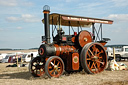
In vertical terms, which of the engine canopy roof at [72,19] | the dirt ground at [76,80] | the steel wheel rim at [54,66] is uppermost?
the engine canopy roof at [72,19]

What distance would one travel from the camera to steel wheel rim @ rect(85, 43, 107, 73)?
33.8 feet

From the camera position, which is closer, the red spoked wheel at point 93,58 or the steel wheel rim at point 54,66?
the steel wheel rim at point 54,66

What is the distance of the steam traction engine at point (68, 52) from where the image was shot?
30.8 feet

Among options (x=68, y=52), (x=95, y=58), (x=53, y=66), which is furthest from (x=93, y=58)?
(x=53, y=66)

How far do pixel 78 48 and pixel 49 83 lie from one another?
349 cm

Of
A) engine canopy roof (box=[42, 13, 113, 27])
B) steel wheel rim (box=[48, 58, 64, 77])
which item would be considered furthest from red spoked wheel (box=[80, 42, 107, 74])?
engine canopy roof (box=[42, 13, 113, 27])

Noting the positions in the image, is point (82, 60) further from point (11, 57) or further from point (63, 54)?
point (11, 57)

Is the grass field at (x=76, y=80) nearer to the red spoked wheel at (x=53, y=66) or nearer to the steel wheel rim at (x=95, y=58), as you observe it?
the red spoked wheel at (x=53, y=66)

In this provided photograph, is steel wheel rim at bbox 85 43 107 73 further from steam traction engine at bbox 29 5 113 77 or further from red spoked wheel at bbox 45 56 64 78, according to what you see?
red spoked wheel at bbox 45 56 64 78

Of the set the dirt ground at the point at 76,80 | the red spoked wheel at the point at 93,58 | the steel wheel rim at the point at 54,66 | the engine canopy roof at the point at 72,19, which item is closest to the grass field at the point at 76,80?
the dirt ground at the point at 76,80

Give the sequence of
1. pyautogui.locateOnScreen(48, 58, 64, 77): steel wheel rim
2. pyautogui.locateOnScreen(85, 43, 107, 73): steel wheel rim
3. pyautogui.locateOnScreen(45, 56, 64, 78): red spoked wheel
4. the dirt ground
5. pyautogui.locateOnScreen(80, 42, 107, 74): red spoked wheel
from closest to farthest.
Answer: the dirt ground, pyautogui.locateOnScreen(45, 56, 64, 78): red spoked wheel, pyautogui.locateOnScreen(48, 58, 64, 77): steel wheel rim, pyautogui.locateOnScreen(80, 42, 107, 74): red spoked wheel, pyautogui.locateOnScreen(85, 43, 107, 73): steel wheel rim

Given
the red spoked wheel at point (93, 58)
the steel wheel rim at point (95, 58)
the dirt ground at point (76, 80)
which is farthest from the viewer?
the steel wheel rim at point (95, 58)

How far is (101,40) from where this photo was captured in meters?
11.7

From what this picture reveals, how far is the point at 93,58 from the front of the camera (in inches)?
406
